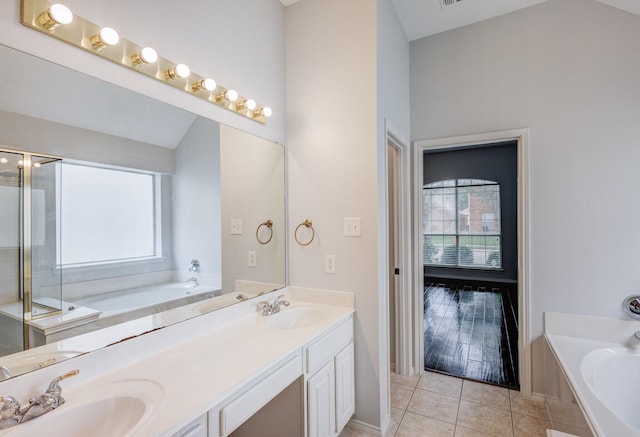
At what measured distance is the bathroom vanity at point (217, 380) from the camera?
3.11ft

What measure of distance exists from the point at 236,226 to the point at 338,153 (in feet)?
2.73

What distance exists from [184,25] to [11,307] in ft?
4.57

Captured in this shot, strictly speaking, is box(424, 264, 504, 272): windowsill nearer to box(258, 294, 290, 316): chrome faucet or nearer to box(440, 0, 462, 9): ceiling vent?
box(440, 0, 462, 9): ceiling vent

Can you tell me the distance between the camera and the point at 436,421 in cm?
208

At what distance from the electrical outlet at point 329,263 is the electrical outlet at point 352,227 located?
0.19 metres

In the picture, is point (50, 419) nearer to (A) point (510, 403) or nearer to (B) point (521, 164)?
(A) point (510, 403)

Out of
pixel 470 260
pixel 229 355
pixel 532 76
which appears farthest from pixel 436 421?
pixel 470 260

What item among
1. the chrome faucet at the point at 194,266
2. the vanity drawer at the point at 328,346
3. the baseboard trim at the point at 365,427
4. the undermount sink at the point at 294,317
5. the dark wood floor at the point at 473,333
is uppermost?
the chrome faucet at the point at 194,266

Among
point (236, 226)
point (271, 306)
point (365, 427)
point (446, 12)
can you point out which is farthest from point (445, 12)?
point (365, 427)

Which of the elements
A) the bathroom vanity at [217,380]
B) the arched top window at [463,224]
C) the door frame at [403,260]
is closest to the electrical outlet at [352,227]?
the bathroom vanity at [217,380]

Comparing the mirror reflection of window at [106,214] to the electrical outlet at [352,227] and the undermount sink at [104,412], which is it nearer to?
the undermount sink at [104,412]

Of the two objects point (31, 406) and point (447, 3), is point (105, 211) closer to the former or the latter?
point (31, 406)

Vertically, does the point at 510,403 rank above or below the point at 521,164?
below

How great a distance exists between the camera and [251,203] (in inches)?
79.6
